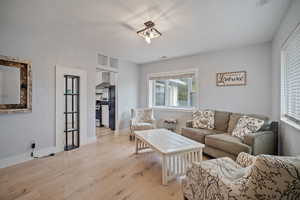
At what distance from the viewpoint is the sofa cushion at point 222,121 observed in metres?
3.48

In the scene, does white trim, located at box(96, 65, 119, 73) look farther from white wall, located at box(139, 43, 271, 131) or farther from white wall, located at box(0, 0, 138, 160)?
white wall, located at box(139, 43, 271, 131)

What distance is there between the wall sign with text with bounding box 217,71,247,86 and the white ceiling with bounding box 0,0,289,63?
28.2 inches

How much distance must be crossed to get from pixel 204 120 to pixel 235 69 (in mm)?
1485

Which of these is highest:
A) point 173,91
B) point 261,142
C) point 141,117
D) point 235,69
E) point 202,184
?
point 235,69

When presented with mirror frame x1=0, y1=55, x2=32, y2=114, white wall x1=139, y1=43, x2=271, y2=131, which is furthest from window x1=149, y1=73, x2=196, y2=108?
mirror frame x1=0, y1=55, x2=32, y2=114

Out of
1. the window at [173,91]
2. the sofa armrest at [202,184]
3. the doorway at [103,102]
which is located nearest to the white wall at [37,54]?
the doorway at [103,102]

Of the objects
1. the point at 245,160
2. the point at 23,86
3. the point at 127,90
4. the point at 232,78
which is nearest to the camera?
the point at 245,160

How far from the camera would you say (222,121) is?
11.6ft

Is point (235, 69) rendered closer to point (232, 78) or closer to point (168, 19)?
point (232, 78)

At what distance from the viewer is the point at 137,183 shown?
2.15 metres

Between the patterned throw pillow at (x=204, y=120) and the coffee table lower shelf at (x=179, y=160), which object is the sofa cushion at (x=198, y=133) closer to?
the patterned throw pillow at (x=204, y=120)

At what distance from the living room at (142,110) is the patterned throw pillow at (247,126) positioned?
0.7 inches

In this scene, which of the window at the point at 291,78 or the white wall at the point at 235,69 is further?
the white wall at the point at 235,69

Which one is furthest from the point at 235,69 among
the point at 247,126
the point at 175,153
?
the point at 175,153
